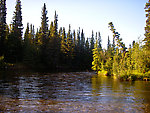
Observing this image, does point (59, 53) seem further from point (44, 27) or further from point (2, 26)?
point (2, 26)

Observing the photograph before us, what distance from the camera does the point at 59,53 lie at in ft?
223

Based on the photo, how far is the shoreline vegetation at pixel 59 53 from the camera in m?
30.2

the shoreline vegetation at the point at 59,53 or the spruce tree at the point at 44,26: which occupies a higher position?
the spruce tree at the point at 44,26

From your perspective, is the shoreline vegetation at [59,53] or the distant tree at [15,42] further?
the distant tree at [15,42]

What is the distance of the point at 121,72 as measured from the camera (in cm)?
2950

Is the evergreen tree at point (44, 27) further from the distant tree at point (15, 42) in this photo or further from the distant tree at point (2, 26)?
the distant tree at point (2, 26)

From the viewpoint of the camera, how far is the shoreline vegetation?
30.2 m

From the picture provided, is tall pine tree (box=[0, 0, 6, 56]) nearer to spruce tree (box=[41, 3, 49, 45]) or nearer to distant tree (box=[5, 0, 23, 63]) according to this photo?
distant tree (box=[5, 0, 23, 63])

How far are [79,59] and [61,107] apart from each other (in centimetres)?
7292

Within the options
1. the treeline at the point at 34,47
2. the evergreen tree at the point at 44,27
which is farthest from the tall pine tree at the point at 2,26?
the evergreen tree at the point at 44,27

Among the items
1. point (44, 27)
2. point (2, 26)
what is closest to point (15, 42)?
point (2, 26)

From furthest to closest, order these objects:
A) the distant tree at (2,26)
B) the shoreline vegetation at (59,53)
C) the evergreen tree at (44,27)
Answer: the evergreen tree at (44,27), the distant tree at (2,26), the shoreline vegetation at (59,53)

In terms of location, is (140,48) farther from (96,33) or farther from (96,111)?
(96,33)

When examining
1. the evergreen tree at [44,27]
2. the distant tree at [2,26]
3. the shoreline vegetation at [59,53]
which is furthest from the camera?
the evergreen tree at [44,27]
